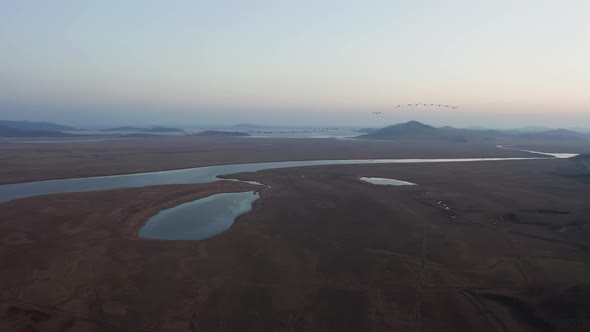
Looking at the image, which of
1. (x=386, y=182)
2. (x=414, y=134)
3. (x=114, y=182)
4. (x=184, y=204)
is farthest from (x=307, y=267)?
(x=414, y=134)

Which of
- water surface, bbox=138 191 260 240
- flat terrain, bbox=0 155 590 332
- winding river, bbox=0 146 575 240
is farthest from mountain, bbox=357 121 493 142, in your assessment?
water surface, bbox=138 191 260 240

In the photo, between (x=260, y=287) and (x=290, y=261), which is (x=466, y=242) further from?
(x=260, y=287)

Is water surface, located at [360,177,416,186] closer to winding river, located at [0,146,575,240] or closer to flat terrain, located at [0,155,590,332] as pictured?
winding river, located at [0,146,575,240]

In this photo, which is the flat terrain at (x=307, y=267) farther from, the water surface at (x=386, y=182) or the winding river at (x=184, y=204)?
the water surface at (x=386, y=182)

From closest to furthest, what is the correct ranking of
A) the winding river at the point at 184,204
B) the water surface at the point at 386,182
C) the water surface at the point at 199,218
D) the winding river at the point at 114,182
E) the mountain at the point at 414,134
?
the water surface at the point at 199,218, the winding river at the point at 184,204, the winding river at the point at 114,182, the water surface at the point at 386,182, the mountain at the point at 414,134

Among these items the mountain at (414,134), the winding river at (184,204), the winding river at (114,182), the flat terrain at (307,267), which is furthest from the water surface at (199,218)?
the mountain at (414,134)

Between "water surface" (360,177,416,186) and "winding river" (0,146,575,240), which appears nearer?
"winding river" (0,146,575,240)

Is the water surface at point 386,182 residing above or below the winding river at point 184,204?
above

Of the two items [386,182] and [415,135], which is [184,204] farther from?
[415,135]
